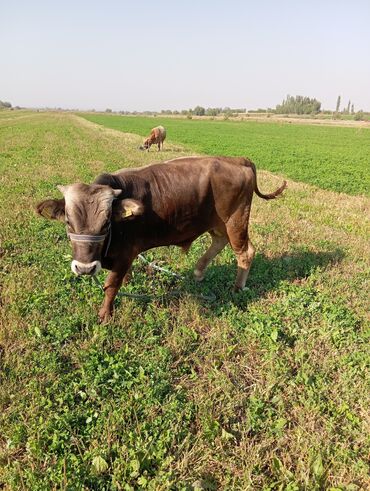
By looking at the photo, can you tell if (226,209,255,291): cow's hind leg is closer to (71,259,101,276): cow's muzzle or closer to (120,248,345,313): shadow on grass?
(120,248,345,313): shadow on grass

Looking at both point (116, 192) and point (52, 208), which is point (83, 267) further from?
point (116, 192)

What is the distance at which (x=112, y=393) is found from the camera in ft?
12.0

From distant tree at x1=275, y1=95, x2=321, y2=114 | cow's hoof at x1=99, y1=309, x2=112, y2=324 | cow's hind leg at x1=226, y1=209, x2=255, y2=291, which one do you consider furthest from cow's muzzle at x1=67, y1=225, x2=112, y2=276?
distant tree at x1=275, y1=95, x2=321, y2=114

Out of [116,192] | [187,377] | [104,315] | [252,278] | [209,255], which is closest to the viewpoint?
[116,192]

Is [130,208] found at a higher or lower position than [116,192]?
lower

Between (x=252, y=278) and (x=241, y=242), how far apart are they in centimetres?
86

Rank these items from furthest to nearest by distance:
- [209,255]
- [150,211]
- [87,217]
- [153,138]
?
[153,138]
[209,255]
[150,211]
[87,217]

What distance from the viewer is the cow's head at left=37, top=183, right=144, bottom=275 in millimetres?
3643

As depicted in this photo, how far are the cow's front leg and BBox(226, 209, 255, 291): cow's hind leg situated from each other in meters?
1.60

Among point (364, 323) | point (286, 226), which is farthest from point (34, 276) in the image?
point (286, 226)

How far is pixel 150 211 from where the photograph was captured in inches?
178

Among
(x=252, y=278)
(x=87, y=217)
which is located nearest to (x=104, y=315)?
(x=87, y=217)

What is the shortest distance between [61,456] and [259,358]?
2276 mm

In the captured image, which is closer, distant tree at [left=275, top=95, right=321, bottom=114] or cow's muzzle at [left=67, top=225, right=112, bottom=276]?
cow's muzzle at [left=67, top=225, right=112, bottom=276]
